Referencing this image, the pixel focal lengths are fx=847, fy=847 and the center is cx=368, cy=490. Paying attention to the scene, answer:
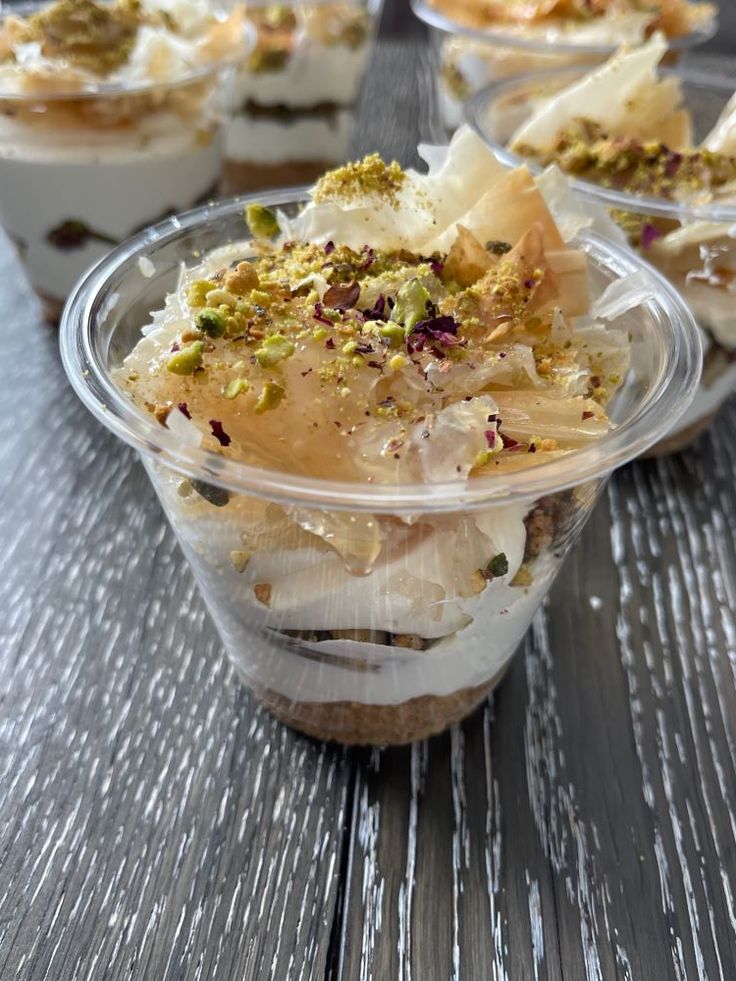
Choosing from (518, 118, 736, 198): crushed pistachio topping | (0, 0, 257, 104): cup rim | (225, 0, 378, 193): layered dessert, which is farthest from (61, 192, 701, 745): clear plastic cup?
(225, 0, 378, 193): layered dessert

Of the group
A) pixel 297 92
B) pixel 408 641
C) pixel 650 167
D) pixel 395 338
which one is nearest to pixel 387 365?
pixel 395 338

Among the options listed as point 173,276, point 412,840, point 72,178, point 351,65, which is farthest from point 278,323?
point 351,65

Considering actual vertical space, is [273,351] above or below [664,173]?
above

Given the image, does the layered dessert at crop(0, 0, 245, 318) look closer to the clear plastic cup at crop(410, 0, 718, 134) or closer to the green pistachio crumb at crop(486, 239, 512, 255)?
the clear plastic cup at crop(410, 0, 718, 134)

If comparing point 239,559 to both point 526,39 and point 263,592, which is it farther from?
point 526,39

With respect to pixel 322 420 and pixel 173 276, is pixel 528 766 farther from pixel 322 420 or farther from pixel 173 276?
pixel 173 276

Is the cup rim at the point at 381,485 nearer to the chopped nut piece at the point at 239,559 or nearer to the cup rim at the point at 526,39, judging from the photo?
the chopped nut piece at the point at 239,559

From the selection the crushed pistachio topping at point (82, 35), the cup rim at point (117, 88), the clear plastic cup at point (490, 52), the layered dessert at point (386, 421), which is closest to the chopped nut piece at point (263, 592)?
the layered dessert at point (386, 421)
